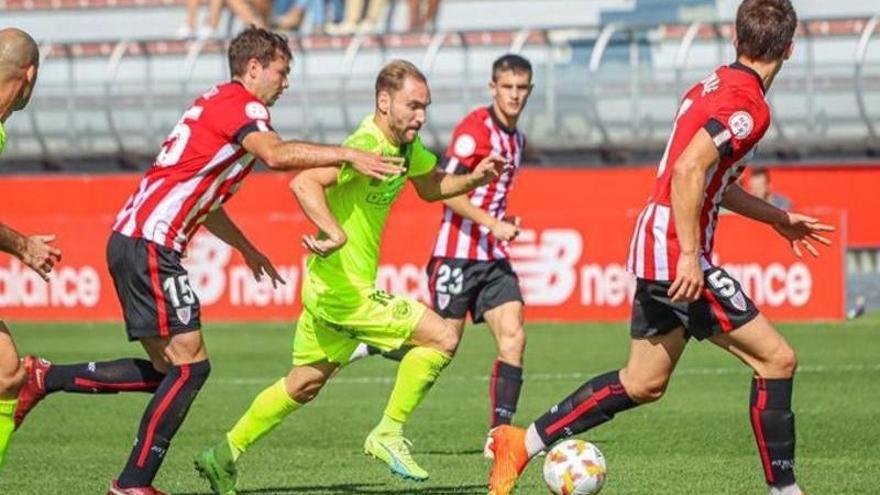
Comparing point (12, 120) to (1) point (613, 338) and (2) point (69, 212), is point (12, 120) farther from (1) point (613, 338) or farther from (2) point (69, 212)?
(1) point (613, 338)

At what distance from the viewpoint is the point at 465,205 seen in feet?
37.6

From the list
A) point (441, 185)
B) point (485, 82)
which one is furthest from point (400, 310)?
point (485, 82)

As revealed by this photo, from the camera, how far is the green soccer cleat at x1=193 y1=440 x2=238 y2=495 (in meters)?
9.20

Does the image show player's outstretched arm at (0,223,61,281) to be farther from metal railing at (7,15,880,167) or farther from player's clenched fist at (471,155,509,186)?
metal railing at (7,15,880,167)

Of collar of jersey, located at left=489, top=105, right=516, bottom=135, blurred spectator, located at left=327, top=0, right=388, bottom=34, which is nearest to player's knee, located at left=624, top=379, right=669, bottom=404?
collar of jersey, located at left=489, top=105, right=516, bottom=135

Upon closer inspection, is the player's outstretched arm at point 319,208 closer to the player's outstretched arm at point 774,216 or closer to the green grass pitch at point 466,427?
the green grass pitch at point 466,427

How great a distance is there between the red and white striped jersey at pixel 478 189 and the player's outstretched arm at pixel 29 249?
4236mm

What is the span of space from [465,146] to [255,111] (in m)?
3.52

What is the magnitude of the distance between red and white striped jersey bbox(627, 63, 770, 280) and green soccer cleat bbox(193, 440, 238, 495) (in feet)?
7.34

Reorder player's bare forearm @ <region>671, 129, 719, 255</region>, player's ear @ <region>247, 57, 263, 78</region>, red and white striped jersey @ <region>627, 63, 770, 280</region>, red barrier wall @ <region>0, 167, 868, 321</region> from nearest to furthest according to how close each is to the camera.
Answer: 1. player's bare forearm @ <region>671, 129, 719, 255</region>
2. red and white striped jersey @ <region>627, 63, 770, 280</region>
3. player's ear @ <region>247, 57, 263, 78</region>
4. red barrier wall @ <region>0, 167, 868, 321</region>

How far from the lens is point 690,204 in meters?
7.84

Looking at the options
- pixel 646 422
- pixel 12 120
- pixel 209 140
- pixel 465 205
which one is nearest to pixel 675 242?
pixel 209 140

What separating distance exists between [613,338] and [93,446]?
7.95 metres

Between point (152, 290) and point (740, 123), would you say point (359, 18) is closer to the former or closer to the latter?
point (152, 290)
